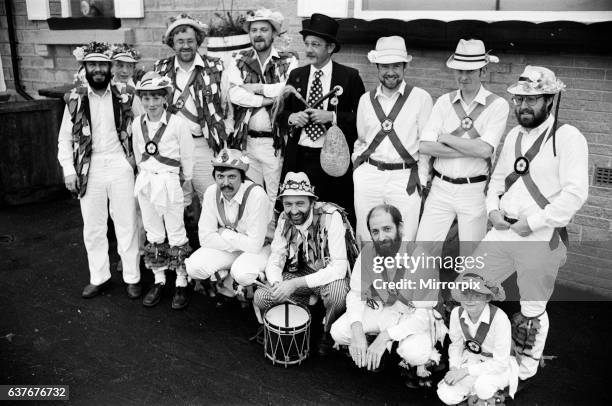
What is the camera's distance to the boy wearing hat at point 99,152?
16.1 feet

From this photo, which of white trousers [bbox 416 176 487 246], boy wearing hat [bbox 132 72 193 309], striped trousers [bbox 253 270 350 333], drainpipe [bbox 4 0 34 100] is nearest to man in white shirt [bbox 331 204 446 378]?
striped trousers [bbox 253 270 350 333]

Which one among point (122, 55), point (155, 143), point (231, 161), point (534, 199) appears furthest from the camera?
point (122, 55)

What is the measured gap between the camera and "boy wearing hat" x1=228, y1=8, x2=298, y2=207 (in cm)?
508

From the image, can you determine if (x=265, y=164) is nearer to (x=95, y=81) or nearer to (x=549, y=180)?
A: (x=95, y=81)

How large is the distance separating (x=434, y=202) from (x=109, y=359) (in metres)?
2.58

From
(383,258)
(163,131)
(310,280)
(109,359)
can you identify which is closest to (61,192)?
(163,131)

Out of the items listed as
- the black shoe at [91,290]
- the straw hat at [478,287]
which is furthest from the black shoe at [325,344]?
the black shoe at [91,290]

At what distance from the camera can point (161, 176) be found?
4.88m

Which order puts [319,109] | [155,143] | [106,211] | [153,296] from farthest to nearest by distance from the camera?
[106,211] → [153,296] → [155,143] → [319,109]

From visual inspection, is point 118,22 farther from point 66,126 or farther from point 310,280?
point 310,280

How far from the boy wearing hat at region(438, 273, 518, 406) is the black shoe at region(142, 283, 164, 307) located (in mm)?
2506

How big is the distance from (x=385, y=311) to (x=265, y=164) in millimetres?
1857

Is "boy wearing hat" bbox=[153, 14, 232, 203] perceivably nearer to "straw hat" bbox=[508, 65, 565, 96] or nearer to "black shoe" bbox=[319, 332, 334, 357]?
"black shoe" bbox=[319, 332, 334, 357]

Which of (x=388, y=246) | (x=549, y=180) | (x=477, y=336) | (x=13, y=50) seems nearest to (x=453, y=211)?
(x=388, y=246)
